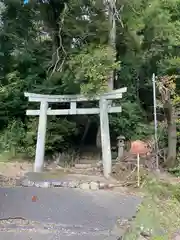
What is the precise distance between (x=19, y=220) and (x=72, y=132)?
14.9ft

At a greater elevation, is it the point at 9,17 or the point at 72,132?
the point at 9,17

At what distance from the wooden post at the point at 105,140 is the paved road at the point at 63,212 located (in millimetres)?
1118

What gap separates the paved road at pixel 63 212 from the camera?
15.6 feet

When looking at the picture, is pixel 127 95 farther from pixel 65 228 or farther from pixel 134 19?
pixel 65 228

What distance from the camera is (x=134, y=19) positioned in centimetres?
920

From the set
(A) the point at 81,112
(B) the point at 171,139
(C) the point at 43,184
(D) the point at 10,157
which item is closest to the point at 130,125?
(B) the point at 171,139

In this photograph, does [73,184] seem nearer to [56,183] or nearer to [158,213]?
[56,183]

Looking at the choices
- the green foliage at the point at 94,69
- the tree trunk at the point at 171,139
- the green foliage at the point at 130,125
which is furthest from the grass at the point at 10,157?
the tree trunk at the point at 171,139

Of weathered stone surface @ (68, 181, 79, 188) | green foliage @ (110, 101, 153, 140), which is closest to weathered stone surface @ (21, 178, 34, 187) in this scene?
weathered stone surface @ (68, 181, 79, 188)

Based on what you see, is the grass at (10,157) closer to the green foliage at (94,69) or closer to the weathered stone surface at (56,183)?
the weathered stone surface at (56,183)

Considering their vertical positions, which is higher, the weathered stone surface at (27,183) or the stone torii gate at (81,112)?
the stone torii gate at (81,112)

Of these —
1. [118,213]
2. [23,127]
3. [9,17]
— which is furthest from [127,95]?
[118,213]

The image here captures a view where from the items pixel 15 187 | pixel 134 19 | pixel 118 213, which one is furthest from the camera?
pixel 134 19

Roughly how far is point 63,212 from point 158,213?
1.61 meters
